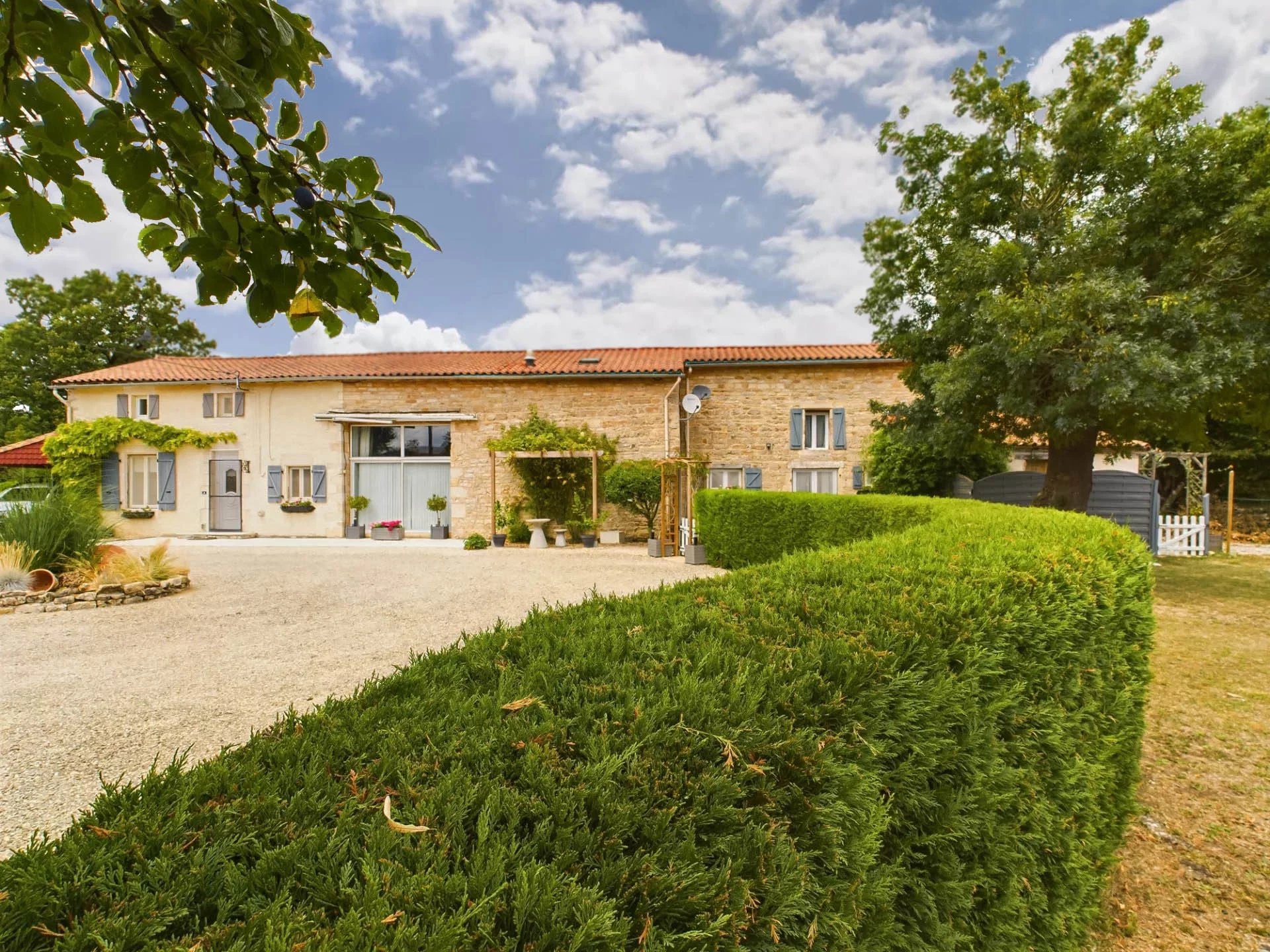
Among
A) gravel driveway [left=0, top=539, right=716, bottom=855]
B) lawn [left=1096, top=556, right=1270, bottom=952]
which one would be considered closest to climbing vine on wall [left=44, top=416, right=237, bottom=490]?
gravel driveway [left=0, top=539, right=716, bottom=855]

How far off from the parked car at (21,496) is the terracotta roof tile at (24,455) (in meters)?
12.6

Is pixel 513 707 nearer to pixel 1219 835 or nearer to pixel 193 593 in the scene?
pixel 1219 835

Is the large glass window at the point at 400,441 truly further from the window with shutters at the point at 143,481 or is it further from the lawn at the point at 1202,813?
the lawn at the point at 1202,813

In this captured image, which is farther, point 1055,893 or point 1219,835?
point 1219,835

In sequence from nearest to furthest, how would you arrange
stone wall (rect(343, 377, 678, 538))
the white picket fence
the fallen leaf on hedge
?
1. the fallen leaf on hedge
2. the white picket fence
3. stone wall (rect(343, 377, 678, 538))

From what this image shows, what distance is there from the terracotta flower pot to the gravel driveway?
0.68 m

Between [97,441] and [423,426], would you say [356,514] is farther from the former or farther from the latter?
[97,441]

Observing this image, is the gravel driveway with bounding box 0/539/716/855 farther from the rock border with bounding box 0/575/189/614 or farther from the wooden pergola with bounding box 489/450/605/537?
the wooden pergola with bounding box 489/450/605/537

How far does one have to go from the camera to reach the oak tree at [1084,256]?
7809 millimetres

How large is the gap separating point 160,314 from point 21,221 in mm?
37557

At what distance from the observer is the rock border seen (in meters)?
6.52

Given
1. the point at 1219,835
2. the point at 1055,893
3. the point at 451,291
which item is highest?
the point at 451,291

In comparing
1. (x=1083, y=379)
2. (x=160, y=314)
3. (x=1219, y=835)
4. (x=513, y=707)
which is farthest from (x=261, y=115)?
(x=160, y=314)

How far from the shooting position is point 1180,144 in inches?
331
